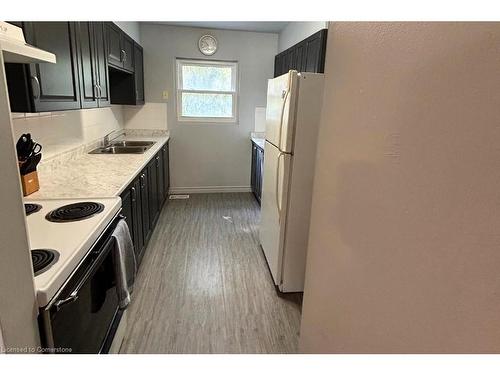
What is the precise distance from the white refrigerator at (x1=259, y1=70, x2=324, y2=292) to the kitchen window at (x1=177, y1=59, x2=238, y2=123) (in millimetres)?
2285

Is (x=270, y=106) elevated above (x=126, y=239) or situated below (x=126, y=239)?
above

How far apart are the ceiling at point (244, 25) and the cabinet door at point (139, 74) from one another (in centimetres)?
62

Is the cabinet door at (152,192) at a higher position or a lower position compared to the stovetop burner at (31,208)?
lower

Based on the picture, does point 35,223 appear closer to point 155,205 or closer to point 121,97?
point 155,205

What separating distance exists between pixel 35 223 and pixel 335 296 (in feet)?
4.26

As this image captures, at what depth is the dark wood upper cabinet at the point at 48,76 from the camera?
147 cm

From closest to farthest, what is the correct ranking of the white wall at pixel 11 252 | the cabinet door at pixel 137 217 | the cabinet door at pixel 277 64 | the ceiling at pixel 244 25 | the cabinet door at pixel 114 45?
the white wall at pixel 11 252 < the cabinet door at pixel 137 217 < the cabinet door at pixel 114 45 < the ceiling at pixel 244 25 < the cabinet door at pixel 277 64

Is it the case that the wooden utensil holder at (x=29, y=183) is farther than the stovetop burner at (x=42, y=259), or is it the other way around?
the wooden utensil holder at (x=29, y=183)

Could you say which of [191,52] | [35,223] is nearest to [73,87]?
[35,223]

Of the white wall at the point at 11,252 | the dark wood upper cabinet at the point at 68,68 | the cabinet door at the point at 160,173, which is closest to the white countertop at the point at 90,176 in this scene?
the dark wood upper cabinet at the point at 68,68

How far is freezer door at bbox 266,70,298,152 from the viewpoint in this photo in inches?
80.0

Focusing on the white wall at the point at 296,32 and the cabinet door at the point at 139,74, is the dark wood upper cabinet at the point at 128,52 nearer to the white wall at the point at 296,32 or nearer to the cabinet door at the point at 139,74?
the cabinet door at the point at 139,74

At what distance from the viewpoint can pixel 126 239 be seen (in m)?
1.63

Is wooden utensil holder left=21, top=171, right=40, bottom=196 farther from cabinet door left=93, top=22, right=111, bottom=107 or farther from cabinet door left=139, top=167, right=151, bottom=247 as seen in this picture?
cabinet door left=93, top=22, right=111, bottom=107
